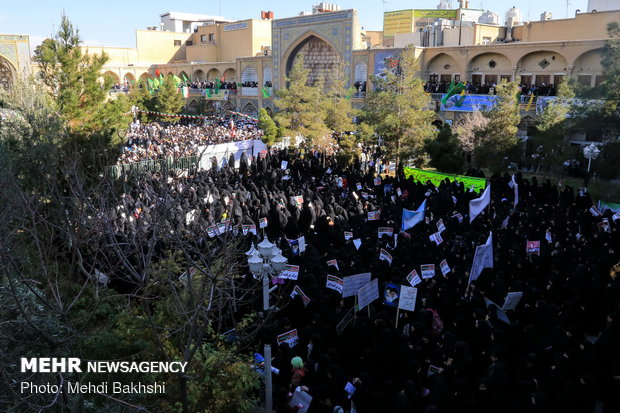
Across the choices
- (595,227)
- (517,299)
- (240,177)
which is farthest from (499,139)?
(517,299)

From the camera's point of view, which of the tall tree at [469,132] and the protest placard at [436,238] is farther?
the tall tree at [469,132]

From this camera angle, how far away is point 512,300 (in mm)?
7066

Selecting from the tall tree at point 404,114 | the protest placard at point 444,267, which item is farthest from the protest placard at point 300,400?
the tall tree at point 404,114

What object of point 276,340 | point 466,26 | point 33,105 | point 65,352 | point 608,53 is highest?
point 466,26

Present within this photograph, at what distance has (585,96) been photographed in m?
16.2

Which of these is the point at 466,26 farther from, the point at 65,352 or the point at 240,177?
the point at 65,352

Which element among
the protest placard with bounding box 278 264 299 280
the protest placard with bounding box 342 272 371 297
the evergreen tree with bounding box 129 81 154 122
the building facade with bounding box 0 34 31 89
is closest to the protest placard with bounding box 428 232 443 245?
the protest placard with bounding box 342 272 371 297

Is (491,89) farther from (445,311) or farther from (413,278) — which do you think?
(445,311)

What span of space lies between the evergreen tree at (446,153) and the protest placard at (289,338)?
44.0ft

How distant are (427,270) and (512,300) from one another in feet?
4.55

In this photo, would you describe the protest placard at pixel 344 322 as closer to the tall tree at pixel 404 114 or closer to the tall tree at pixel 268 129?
the tall tree at pixel 404 114

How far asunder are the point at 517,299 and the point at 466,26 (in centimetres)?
2981

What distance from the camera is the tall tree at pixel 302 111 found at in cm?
2238

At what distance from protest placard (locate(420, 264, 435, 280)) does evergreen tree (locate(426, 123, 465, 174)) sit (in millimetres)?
11082
